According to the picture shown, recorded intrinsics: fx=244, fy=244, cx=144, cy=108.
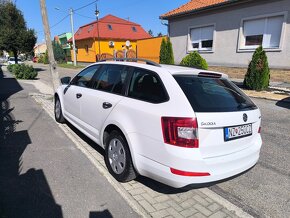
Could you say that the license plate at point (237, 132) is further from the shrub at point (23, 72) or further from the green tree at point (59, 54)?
the green tree at point (59, 54)

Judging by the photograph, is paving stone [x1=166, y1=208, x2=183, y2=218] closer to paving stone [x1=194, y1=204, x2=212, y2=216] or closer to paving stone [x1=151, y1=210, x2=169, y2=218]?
paving stone [x1=151, y1=210, x2=169, y2=218]

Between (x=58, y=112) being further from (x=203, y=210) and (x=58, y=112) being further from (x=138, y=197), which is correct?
(x=203, y=210)

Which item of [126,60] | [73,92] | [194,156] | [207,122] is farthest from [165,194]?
[73,92]

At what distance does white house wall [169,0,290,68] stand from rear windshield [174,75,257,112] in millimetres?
10283

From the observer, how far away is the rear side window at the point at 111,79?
11.5ft

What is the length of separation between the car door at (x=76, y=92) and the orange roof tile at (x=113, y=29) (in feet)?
103

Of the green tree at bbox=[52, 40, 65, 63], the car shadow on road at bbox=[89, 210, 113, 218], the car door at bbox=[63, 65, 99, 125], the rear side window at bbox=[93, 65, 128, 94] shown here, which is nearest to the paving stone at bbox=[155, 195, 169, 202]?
the car shadow on road at bbox=[89, 210, 113, 218]

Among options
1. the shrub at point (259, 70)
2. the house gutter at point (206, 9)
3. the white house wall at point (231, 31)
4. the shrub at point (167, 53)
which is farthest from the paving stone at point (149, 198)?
the shrub at point (167, 53)

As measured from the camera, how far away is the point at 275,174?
3627 millimetres

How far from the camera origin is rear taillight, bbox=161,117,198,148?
2.45 m

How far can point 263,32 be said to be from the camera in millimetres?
12602

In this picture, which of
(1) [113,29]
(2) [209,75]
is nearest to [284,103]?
(2) [209,75]

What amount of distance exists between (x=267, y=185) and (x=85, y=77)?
11.6ft

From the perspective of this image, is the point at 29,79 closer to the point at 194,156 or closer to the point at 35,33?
the point at 35,33
